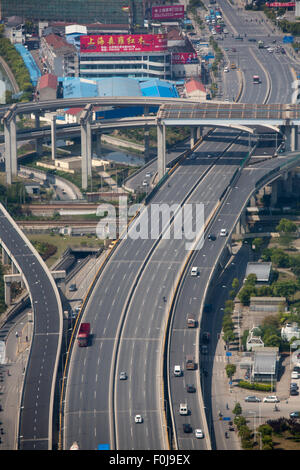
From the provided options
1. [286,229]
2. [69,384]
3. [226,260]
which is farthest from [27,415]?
[286,229]

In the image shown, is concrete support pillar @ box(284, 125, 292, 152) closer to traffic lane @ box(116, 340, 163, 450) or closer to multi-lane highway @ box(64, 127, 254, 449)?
multi-lane highway @ box(64, 127, 254, 449)

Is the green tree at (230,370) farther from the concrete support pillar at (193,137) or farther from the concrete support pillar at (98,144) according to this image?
the concrete support pillar at (98,144)

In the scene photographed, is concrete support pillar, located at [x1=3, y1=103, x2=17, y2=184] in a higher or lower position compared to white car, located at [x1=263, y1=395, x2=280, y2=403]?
higher

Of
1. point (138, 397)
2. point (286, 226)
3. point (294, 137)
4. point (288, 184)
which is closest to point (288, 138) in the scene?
point (294, 137)

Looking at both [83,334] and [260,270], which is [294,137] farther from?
[83,334]

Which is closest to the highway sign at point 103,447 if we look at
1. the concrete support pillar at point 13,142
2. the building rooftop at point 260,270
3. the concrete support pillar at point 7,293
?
the concrete support pillar at point 7,293

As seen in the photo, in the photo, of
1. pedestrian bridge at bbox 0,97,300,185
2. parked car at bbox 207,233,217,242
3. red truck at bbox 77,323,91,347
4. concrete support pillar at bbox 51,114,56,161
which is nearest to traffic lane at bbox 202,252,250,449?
parked car at bbox 207,233,217,242

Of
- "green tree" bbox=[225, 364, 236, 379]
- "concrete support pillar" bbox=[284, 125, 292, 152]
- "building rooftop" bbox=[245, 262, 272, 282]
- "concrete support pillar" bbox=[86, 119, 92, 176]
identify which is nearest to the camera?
"green tree" bbox=[225, 364, 236, 379]
